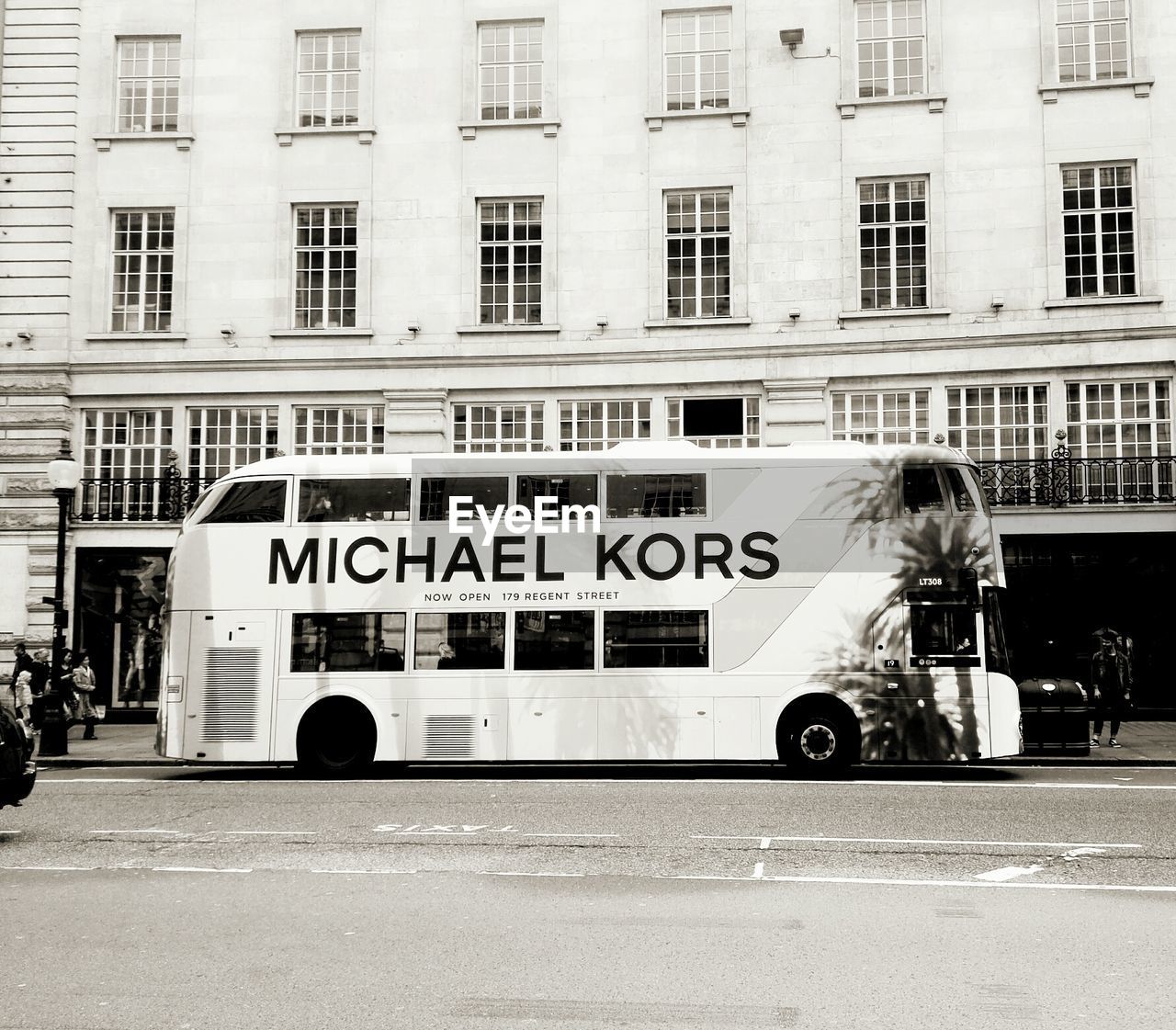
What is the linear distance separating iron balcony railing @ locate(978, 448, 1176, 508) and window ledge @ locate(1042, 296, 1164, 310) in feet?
8.83

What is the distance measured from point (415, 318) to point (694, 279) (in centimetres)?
544

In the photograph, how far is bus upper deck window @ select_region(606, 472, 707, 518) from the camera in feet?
51.8

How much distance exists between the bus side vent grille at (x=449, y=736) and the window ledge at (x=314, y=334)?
11272mm

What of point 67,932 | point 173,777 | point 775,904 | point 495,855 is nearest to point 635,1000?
point 775,904

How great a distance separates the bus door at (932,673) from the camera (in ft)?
50.1

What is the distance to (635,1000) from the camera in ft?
19.7

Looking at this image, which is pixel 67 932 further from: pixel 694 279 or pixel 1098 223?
pixel 1098 223

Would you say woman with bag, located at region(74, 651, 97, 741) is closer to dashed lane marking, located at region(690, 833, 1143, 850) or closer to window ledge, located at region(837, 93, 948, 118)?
dashed lane marking, located at region(690, 833, 1143, 850)

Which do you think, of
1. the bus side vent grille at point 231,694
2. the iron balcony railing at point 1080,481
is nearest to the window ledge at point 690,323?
the iron balcony railing at point 1080,481

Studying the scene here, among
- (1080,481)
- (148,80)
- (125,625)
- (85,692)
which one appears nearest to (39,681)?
(85,692)

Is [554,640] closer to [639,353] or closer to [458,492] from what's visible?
[458,492]

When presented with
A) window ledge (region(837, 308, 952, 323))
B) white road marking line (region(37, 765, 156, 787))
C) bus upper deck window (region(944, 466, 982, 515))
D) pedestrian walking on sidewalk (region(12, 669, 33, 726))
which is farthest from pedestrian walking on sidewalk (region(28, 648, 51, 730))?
window ledge (region(837, 308, 952, 323))

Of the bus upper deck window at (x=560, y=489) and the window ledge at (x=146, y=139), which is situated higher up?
the window ledge at (x=146, y=139)

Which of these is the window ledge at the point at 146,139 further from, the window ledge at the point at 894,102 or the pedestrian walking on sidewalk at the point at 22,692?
the window ledge at the point at 894,102
